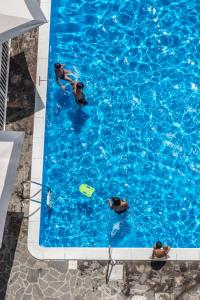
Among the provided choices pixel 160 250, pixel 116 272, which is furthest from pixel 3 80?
pixel 160 250

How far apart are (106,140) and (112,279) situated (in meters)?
4.37

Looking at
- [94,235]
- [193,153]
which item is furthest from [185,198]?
[94,235]

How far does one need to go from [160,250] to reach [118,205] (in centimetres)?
180

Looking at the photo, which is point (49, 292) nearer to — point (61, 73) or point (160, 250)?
point (160, 250)

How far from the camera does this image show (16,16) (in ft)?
41.9

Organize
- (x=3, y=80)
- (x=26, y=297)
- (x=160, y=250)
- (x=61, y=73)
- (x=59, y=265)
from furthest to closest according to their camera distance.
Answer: (x=3, y=80)
(x=61, y=73)
(x=59, y=265)
(x=26, y=297)
(x=160, y=250)

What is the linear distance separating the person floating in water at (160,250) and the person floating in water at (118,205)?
1480 mm

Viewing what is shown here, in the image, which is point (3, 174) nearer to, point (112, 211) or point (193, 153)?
point (112, 211)

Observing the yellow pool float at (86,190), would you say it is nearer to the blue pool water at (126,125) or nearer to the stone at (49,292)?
the blue pool water at (126,125)

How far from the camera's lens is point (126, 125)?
14984mm

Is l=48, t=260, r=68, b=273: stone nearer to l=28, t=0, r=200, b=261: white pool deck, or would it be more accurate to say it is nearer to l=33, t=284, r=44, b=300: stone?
l=28, t=0, r=200, b=261: white pool deck

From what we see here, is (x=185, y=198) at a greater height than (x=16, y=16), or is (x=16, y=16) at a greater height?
(x=16, y=16)

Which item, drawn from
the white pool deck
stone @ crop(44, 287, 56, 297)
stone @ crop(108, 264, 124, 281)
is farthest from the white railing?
stone @ crop(108, 264, 124, 281)

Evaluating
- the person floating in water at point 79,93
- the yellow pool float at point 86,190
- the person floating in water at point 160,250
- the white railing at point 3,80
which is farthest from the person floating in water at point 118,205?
the white railing at point 3,80
